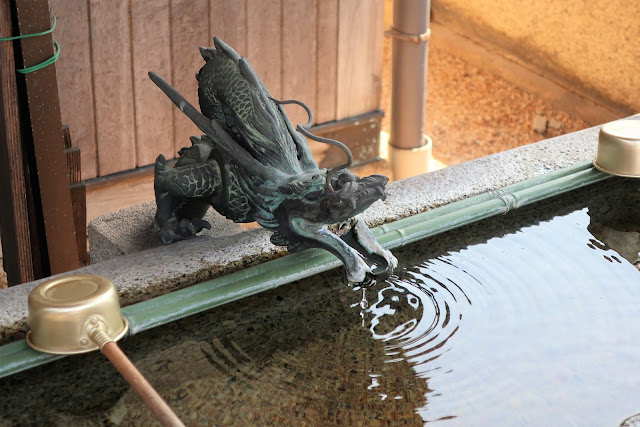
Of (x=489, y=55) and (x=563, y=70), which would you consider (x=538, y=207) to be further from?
(x=489, y=55)

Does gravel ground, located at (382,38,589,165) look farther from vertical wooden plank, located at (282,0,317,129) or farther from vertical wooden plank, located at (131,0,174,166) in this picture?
vertical wooden plank, located at (131,0,174,166)

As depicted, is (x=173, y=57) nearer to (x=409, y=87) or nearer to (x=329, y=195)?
(x=409, y=87)

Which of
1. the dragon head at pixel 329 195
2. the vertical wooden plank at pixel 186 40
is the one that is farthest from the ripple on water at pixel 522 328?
the vertical wooden plank at pixel 186 40

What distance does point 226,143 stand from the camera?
6.93 feet

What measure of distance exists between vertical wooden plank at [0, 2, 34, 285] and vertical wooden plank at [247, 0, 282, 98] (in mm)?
1629

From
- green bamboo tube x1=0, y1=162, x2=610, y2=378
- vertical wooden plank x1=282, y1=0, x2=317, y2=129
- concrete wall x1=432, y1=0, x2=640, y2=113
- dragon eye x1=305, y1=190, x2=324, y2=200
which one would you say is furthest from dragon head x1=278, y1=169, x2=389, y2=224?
concrete wall x1=432, y1=0, x2=640, y2=113

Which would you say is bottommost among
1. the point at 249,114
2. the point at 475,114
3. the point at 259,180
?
the point at 475,114

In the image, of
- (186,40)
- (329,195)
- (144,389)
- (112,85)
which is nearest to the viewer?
(144,389)

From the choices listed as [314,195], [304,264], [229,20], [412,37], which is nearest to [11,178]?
[304,264]

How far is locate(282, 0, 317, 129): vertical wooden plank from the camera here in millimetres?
4281

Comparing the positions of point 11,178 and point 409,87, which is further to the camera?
point 409,87

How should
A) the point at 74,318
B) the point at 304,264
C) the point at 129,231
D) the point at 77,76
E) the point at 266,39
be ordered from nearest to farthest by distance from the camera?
1. the point at 74,318
2. the point at 304,264
3. the point at 129,231
4. the point at 77,76
5. the point at 266,39

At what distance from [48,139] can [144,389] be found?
1.40m

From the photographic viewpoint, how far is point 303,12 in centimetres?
430
